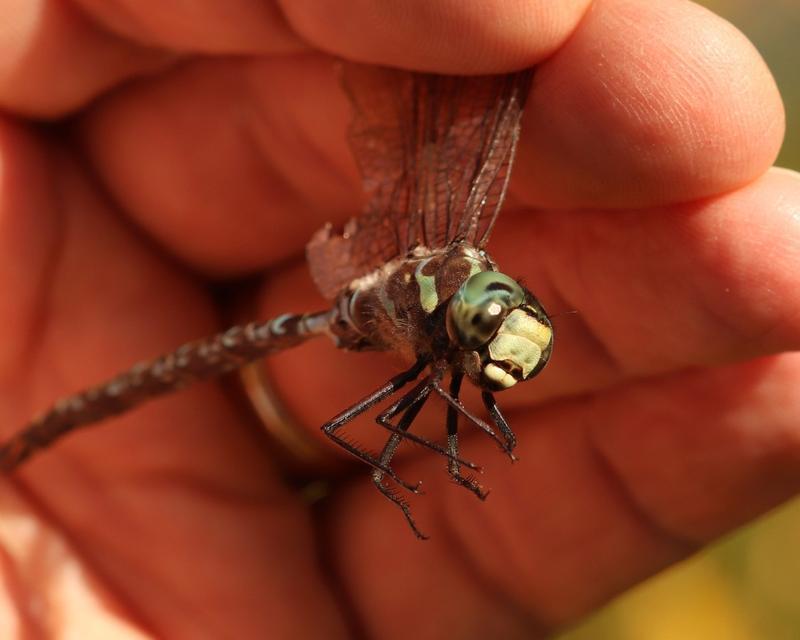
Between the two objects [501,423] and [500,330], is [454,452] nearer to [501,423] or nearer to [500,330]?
[501,423]

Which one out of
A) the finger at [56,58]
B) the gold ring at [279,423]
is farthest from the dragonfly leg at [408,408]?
the finger at [56,58]

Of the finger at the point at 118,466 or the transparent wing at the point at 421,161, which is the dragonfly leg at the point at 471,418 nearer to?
the transparent wing at the point at 421,161

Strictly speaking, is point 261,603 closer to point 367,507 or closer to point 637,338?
point 367,507

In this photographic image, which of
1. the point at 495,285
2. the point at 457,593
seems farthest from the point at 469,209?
the point at 457,593

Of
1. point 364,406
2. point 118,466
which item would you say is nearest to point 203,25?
point 364,406

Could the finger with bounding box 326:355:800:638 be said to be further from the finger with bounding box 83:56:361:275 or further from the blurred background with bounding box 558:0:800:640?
the blurred background with bounding box 558:0:800:640
